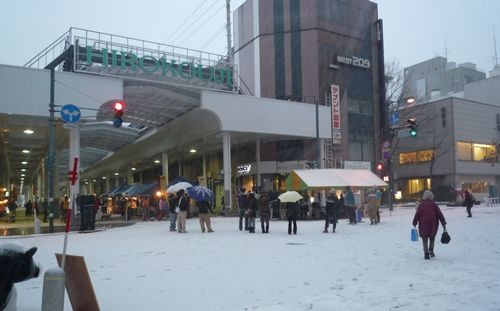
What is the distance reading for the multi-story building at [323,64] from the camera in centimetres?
3997

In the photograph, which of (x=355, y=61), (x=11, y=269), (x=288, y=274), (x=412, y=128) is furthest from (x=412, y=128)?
(x=11, y=269)

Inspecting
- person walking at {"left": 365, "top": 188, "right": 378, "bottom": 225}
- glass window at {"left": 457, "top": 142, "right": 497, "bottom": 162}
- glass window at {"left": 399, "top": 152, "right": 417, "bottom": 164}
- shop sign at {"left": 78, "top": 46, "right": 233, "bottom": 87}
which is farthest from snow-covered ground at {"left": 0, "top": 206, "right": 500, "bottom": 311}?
glass window at {"left": 399, "top": 152, "right": 417, "bottom": 164}

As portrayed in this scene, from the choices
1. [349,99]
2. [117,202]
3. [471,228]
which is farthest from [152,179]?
[471,228]

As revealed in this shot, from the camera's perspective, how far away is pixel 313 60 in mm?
40188

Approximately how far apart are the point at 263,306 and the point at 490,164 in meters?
56.3

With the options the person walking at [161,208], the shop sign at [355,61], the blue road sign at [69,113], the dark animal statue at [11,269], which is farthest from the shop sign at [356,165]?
the dark animal statue at [11,269]

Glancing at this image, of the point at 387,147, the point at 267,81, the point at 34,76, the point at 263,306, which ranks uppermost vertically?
the point at 267,81

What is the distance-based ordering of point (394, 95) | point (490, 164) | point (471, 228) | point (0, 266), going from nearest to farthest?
point (0, 266) → point (471, 228) → point (394, 95) → point (490, 164)

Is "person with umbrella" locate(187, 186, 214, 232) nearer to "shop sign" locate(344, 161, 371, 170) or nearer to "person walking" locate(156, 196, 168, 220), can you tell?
"person walking" locate(156, 196, 168, 220)

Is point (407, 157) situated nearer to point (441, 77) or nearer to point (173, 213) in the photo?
point (441, 77)

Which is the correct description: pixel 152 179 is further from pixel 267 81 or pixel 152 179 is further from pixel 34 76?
pixel 34 76

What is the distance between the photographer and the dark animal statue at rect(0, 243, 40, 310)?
563 cm

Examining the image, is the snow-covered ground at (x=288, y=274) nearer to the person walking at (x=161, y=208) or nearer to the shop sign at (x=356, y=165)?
the person walking at (x=161, y=208)

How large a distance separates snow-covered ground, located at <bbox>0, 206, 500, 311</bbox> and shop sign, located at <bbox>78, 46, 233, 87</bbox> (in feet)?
49.4
